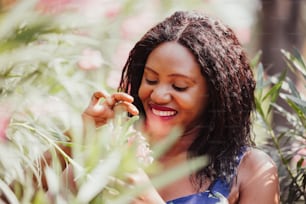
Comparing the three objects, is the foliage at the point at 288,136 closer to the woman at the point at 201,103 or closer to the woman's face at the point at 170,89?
the woman at the point at 201,103

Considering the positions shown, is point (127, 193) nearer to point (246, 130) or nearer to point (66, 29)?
point (66, 29)

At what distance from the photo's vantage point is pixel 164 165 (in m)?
1.44

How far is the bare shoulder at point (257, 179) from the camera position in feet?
4.58

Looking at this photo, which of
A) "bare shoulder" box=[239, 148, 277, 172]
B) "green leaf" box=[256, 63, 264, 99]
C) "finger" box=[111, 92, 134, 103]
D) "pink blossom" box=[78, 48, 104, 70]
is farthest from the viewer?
"green leaf" box=[256, 63, 264, 99]

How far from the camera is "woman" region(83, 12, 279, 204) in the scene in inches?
53.0

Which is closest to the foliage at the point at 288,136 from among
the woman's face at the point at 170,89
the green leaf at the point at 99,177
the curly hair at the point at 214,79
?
the curly hair at the point at 214,79

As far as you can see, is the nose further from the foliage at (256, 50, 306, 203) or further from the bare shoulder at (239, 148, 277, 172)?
the foliage at (256, 50, 306, 203)

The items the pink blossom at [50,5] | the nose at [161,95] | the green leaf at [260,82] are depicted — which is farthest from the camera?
the green leaf at [260,82]

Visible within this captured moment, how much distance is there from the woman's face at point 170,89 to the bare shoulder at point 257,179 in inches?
5.6

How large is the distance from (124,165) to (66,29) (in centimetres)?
22

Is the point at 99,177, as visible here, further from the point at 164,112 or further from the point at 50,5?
the point at 164,112

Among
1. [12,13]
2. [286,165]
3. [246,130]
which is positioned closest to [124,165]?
[12,13]

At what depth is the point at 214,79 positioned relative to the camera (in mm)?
1398

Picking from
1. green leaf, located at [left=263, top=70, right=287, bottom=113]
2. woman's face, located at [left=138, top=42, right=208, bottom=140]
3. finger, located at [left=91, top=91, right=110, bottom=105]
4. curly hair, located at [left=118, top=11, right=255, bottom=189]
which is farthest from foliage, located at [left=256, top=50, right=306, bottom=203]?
finger, located at [left=91, top=91, right=110, bottom=105]
